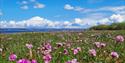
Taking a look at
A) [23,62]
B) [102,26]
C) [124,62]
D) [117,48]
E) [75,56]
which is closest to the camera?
[23,62]

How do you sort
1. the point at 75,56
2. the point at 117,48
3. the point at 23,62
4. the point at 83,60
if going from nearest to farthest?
the point at 23,62, the point at 83,60, the point at 75,56, the point at 117,48

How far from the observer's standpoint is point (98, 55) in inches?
326

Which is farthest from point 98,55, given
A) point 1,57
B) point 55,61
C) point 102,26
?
point 102,26

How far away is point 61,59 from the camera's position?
25.3ft

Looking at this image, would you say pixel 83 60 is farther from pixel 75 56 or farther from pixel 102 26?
pixel 102 26

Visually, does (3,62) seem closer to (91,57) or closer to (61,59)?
(61,59)

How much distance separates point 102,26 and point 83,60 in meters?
34.4

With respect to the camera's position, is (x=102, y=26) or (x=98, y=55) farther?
(x=102, y=26)

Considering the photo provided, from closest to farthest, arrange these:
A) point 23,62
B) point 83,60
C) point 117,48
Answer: point 23,62 < point 83,60 < point 117,48

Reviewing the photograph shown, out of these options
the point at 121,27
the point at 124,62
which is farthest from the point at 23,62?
the point at 121,27

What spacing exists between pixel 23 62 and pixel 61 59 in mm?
2763

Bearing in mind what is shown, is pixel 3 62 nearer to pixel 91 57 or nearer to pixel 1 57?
pixel 1 57

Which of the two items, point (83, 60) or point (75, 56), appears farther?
point (75, 56)

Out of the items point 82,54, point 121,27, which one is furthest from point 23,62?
point 121,27
